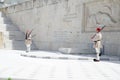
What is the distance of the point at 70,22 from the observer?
16.5 metres

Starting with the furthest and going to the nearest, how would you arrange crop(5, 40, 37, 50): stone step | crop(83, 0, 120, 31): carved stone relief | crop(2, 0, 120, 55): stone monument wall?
crop(5, 40, 37, 50): stone step → crop(2, 0, 120, 55): stone monument wall → crop(83, 0, 120, 31): carved stone relief

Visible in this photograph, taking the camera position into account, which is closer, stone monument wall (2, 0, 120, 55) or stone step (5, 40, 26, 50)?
stone monument wall (2, 0, 120, 55)

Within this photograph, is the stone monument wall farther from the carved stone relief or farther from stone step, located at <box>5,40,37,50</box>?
stone step, located at <box>5,40,37,50</box>

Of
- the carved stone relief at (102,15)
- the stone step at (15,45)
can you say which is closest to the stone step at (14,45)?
the stone step at (15,45)

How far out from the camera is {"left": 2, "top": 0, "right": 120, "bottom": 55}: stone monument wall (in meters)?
13.4

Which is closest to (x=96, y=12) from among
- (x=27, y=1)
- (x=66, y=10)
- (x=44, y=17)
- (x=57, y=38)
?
(x=66, y=10)

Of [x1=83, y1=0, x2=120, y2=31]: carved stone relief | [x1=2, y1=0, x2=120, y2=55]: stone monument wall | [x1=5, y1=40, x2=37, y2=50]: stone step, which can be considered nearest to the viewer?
[x1=83, y1=0, x2=120, y2=31]: carved stone relief

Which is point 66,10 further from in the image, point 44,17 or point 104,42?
point 104,42

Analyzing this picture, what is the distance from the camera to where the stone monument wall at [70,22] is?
13.4 m

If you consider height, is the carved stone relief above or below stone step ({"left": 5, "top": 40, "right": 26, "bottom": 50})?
above

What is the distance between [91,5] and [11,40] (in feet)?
27.6

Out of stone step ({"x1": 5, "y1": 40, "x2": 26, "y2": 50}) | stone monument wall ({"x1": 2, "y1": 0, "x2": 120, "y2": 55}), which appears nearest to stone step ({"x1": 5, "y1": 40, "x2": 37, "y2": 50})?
stone step ({"x1": 5, "y1": 40, "x2": 26, "y2": 50})

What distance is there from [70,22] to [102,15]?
10.1 feet

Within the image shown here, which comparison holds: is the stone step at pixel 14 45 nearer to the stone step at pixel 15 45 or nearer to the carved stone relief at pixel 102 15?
the stone step at pixel 15 45
